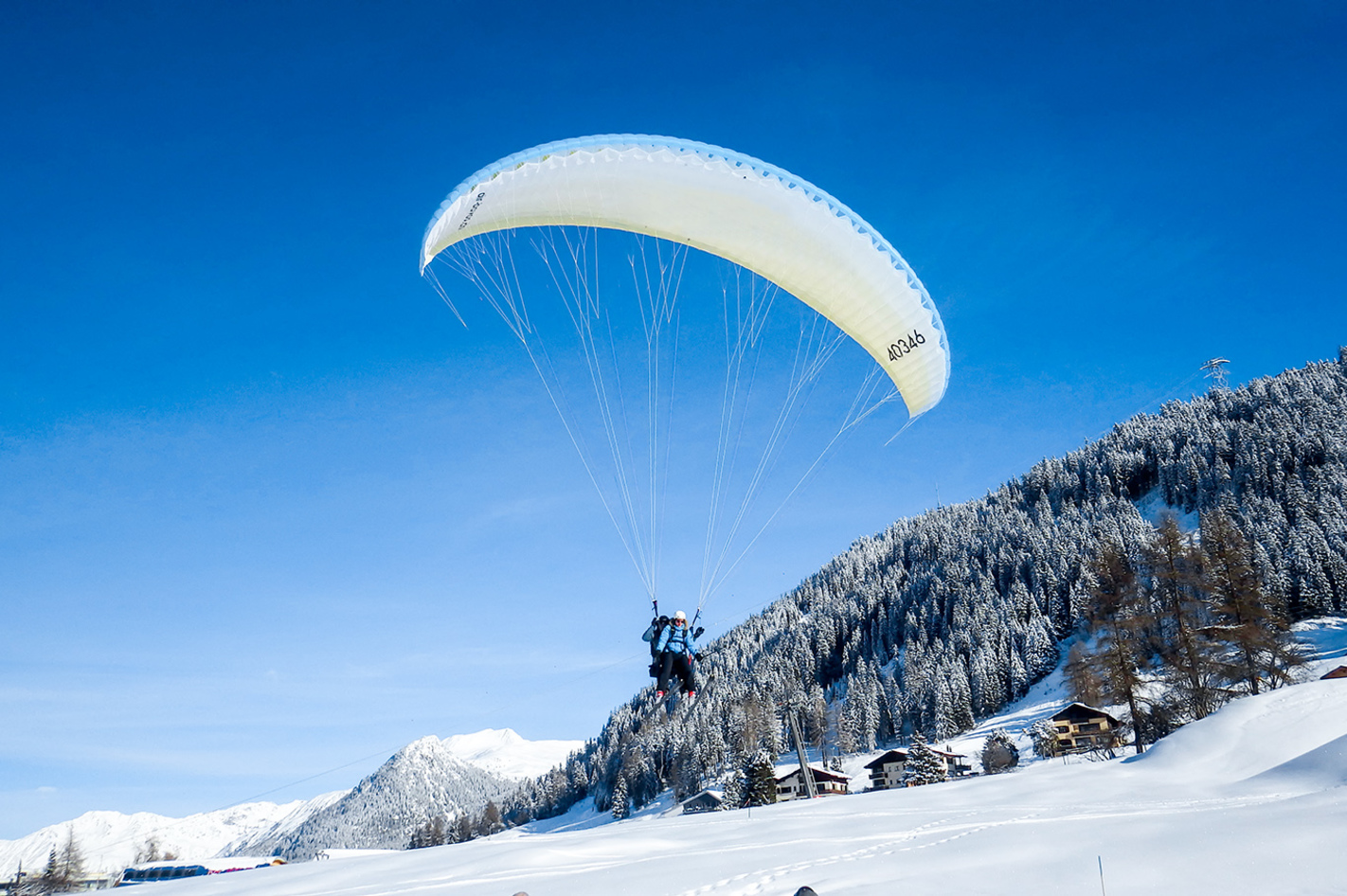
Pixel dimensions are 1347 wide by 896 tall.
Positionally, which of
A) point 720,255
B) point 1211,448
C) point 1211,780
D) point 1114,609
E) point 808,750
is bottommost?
point 808,750

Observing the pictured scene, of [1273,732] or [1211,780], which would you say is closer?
[1211,780]

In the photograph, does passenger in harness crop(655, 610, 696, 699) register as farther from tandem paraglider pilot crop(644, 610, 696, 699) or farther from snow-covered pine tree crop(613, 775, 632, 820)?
snow-covered pine tree crop(613, 775, 632, 820)

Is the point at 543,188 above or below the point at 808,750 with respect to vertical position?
above

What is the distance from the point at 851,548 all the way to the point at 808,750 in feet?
231

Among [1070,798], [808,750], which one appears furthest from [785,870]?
[808,750]

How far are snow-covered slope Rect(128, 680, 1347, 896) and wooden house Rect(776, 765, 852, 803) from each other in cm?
3715

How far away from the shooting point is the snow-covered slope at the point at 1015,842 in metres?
6.77

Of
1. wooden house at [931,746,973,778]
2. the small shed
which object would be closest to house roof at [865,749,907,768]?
wooden house at [931,746,973,778]

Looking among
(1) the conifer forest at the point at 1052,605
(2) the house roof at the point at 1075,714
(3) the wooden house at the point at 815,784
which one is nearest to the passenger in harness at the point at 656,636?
(1) the conifer forest at the point at 1052,605

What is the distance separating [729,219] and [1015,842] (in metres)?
9.32

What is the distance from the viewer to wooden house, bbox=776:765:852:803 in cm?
5219

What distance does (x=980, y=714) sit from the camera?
7106 centimetres

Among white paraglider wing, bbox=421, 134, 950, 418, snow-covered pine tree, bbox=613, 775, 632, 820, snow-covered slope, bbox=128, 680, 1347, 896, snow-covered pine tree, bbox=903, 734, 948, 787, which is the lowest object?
snow-covered pine tree, bbox=613, 775, 632, 820

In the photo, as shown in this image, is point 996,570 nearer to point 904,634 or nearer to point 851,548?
point 904,634
